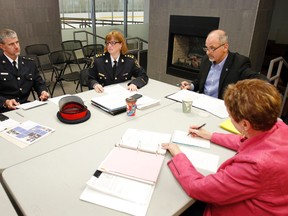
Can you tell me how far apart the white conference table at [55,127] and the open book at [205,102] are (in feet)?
0.44

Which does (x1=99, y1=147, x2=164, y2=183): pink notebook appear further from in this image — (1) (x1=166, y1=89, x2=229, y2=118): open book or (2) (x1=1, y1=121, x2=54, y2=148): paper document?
(1) (x1=166, y1=89, x2=229, y2=118): open book

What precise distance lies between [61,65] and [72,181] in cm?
349

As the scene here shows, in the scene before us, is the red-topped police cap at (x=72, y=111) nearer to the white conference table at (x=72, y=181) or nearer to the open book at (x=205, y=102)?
the white conference table at (x=72, y=181)

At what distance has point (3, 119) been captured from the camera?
1640 mm

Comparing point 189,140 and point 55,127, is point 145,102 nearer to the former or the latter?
point 189,140

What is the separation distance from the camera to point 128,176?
1100 mm

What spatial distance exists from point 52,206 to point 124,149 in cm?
48

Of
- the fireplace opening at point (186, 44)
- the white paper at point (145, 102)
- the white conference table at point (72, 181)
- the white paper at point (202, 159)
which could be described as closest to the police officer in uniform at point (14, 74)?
the white paper at point (145, 102)

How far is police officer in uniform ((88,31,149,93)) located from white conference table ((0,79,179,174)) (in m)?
0.42

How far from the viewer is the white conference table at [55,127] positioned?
50.8 inches

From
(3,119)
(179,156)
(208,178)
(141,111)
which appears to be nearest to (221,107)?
(141,111)

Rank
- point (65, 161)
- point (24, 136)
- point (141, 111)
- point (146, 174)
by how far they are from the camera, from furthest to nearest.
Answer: point (141, 111)
point (24, 136)
point (65, 161)
point (146, 174)

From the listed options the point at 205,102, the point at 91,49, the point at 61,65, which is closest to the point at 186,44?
the point at 91,49

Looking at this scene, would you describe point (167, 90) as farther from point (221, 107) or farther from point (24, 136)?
point (24, 136)
